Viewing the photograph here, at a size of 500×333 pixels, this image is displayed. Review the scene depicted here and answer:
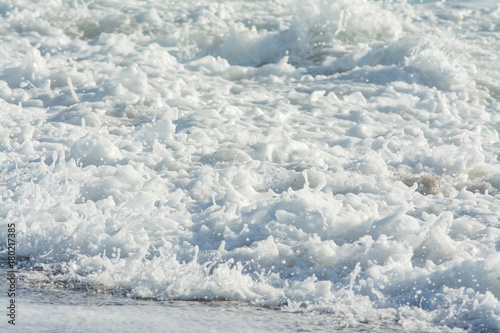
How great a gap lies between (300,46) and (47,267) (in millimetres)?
6787

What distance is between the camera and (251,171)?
5.50m

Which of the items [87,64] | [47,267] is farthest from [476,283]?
[87,64]

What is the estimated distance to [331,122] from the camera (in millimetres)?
6973

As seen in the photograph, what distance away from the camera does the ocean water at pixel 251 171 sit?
3557 millimetres

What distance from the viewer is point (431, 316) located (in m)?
3.37

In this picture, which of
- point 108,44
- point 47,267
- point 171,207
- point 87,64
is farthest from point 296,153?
point 108,44

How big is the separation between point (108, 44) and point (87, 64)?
906mm

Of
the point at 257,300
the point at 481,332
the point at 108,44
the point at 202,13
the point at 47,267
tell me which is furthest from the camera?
the point at 202,13

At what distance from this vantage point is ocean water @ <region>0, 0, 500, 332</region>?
3557mm

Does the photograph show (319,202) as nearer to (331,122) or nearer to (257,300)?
(257,300)

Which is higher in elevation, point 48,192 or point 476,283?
point 476,283

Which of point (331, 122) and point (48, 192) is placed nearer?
point (48, 192)

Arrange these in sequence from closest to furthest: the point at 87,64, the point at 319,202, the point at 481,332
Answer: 1. the point at 481,332
2. the point at 319,202
3. the point at 87,64

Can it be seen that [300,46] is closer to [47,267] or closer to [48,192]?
[48,192]
